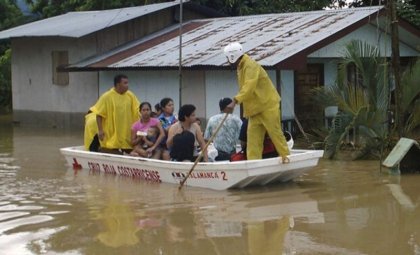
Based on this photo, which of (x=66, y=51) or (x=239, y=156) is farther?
(x=66, y=51)

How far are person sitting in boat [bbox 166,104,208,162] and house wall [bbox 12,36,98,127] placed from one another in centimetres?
1150

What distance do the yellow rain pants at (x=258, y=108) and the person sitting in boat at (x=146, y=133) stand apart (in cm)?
195

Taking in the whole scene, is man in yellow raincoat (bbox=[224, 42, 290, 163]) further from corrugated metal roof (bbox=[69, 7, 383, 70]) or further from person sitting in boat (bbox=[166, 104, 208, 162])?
corrugated metal roof (bbox=[69, 7, 383, 70])

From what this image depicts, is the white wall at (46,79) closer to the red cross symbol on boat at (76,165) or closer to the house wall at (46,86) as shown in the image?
the house wall at (46,86)

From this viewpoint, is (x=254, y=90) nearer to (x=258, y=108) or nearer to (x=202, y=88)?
(x=258, y=108)

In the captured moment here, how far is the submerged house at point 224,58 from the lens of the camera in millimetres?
16812

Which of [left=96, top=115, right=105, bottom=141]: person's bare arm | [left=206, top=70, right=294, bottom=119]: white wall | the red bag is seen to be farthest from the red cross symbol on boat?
[left=206, top=70, right=294, bottom=119]: white wall

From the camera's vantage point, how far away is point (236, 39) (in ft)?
61.1

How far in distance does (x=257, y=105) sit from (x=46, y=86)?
14674 mm

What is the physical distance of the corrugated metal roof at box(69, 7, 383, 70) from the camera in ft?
54.9

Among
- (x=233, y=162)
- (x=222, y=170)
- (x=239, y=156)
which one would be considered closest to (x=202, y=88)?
(x=239, y=156)

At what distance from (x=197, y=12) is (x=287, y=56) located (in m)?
8.62

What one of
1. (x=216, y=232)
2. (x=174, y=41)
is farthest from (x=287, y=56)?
(x=216, y=232)

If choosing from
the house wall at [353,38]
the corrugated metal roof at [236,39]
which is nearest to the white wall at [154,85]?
the corrugated metal roof at [236,39]
